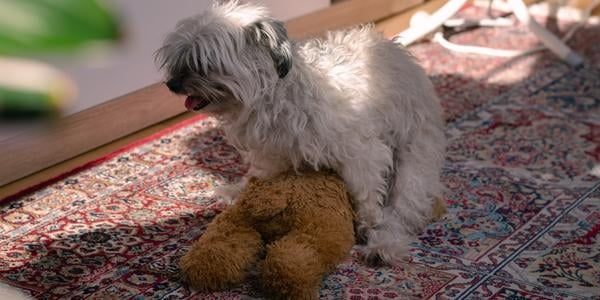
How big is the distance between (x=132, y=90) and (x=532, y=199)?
58.2 inches

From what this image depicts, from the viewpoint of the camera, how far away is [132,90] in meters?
3.00

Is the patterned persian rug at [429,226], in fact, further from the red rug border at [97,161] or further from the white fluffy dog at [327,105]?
the white fluffy dog at [327,105]

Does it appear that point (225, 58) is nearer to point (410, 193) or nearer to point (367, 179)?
point (367, 179)

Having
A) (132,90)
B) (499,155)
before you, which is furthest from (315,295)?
(132,90)

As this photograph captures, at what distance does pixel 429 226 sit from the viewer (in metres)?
2.26

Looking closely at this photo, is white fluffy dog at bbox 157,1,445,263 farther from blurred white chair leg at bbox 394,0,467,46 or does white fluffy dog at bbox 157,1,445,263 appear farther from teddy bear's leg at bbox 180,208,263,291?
blurred white chair leg at bbox 394,0,467,46

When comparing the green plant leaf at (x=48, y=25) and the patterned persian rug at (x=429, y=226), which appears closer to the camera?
the green plant leaf at (x=48, y=25)

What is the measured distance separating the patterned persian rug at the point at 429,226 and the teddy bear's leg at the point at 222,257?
41 mm

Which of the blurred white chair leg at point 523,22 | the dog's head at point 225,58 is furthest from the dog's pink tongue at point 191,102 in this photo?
the blurred white chair leg at point 523,22

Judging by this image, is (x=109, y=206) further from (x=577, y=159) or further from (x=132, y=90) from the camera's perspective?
(x=577, y=159)

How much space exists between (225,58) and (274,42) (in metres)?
0.12

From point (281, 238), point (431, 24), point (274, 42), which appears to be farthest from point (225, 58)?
point (431, 24)

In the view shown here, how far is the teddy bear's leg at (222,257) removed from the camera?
1857mm

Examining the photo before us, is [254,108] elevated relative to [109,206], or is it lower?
elevated
